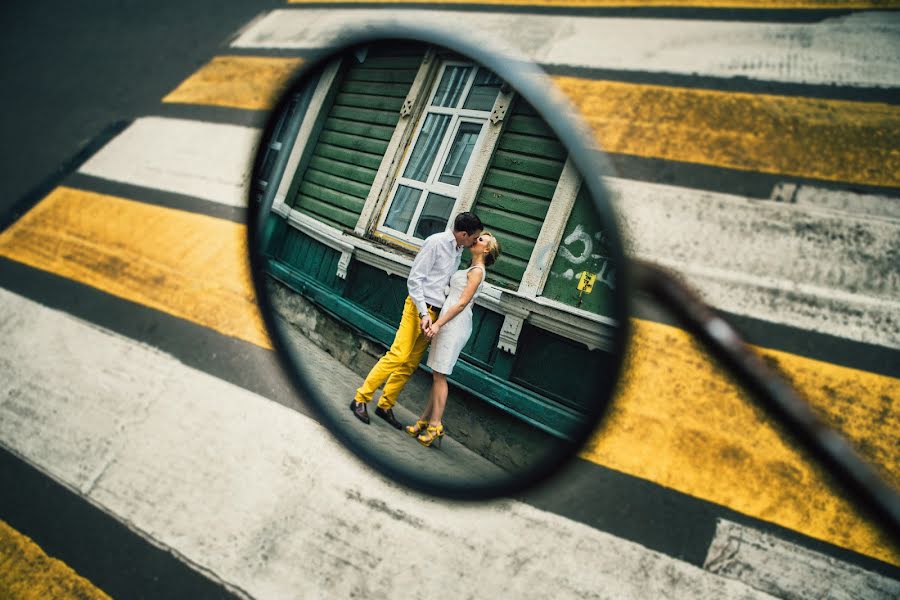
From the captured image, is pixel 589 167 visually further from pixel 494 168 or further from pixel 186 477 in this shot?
pixel 186 477

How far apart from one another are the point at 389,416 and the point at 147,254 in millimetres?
2968

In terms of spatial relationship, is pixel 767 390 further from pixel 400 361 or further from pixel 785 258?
pixel 785 258

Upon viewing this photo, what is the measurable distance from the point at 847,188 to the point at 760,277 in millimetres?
731

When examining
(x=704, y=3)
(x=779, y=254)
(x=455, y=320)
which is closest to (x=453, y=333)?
(x=455, y=320)

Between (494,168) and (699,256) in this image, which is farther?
(699,256)

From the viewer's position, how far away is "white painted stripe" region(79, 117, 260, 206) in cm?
330

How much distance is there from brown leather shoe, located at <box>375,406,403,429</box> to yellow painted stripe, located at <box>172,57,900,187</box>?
2.31 meters

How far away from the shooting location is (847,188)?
232 cm

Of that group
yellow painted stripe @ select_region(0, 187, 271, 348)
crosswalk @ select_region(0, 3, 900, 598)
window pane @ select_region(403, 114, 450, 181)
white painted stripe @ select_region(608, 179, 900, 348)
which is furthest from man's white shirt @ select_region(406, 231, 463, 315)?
yellow painted stripe @ select_region(0, 187, 271, 348)

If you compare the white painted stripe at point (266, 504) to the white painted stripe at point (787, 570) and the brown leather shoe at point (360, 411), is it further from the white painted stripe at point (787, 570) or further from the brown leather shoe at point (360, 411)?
the brown leather shoe at point (360, 411)

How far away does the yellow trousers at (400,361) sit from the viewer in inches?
27.5

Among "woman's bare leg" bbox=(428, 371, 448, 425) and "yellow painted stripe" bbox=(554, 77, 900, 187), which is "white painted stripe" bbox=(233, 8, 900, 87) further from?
"woman's bare leg" bbox=(428, 371, 448, 425)

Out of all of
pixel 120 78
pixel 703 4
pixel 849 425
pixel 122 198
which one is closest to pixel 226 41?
pixel 120 78

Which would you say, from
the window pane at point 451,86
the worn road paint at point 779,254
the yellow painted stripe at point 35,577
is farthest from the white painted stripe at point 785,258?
the yellow painted stripe at point 35,577
